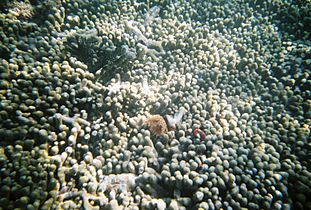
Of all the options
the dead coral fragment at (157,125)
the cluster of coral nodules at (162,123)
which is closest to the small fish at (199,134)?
the cluster of coral nodules at (162,123)

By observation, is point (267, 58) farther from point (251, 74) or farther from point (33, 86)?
point (33, 86)

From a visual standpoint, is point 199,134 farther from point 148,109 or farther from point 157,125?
point 148,109

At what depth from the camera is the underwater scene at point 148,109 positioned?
203cm

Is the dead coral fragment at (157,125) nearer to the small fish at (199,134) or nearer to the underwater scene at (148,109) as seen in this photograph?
the underwater scene at (148,109)

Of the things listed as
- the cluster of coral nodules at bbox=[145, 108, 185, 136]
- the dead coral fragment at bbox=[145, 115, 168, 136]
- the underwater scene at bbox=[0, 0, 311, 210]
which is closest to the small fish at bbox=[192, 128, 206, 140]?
the underwater scene at bbox=[0, 0, 311, 210]

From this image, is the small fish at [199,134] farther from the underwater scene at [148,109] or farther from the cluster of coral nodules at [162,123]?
the cluster of coral nodules at [162,123]

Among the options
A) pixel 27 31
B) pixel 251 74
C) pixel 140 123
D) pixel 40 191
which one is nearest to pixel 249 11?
pixel 251 74

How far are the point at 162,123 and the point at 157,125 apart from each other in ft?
0.23

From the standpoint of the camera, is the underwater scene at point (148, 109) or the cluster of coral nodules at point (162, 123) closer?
the underwater scene at point (148, 109)

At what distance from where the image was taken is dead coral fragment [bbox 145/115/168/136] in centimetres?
251

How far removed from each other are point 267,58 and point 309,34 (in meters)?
1.21

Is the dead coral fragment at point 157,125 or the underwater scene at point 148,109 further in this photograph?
the dead coral fragment at point 157,125

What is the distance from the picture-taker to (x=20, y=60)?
8.18ft

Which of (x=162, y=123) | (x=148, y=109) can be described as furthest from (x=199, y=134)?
(x=148, y=109)
